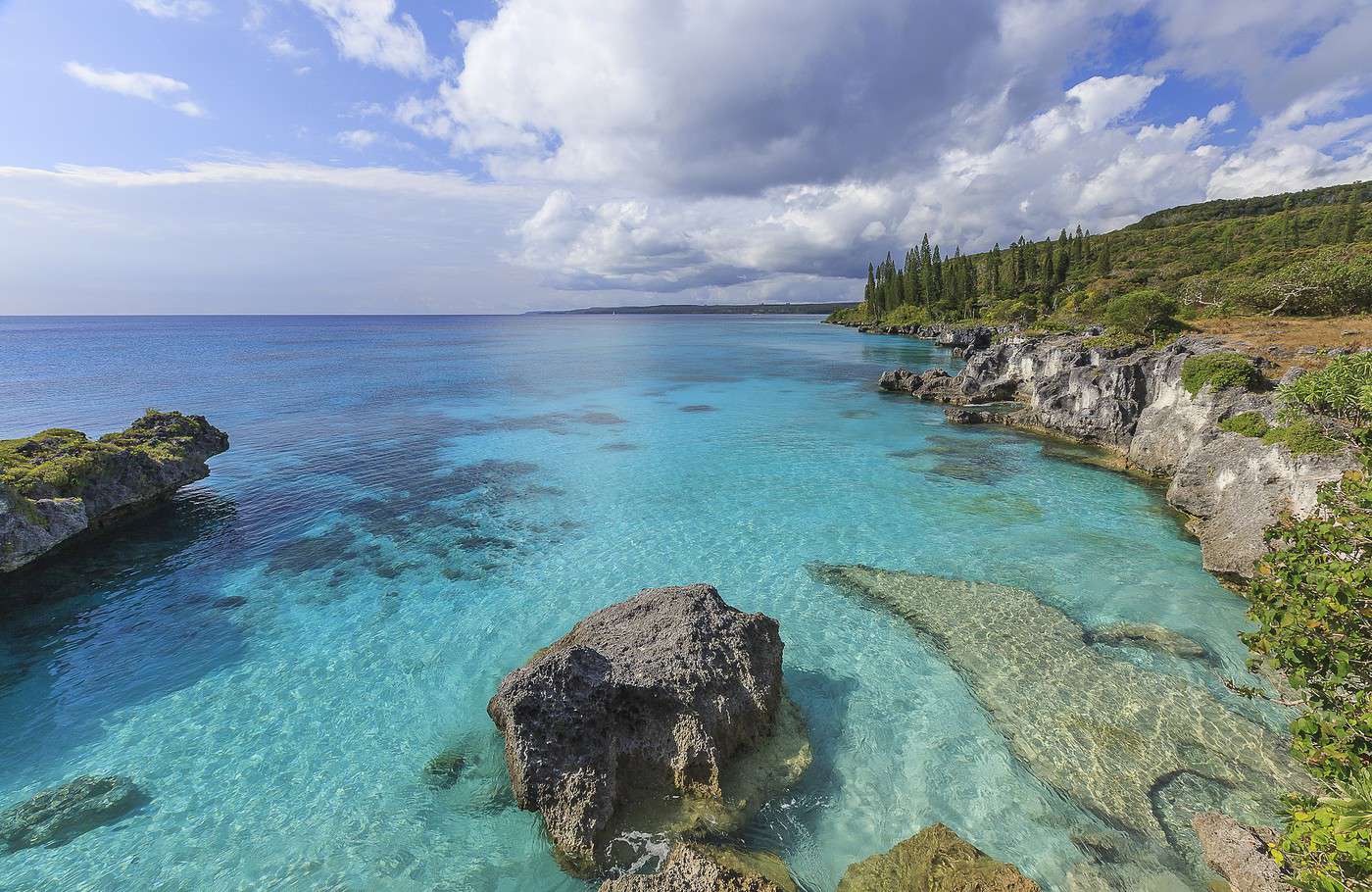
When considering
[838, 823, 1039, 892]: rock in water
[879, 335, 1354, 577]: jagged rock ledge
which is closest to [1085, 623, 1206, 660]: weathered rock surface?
[879, 335, 1354, 577]: jagged rock ledge

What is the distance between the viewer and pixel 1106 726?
38.7ft

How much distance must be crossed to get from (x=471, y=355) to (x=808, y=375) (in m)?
66.3

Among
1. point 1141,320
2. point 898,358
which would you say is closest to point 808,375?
point 898,358

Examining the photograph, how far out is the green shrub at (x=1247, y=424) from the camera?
864 inches

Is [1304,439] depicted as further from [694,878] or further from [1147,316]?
[1147,316]

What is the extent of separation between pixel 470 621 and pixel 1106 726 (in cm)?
1580

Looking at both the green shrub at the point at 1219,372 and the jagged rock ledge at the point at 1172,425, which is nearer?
the jagged rock ledge at the point at 1172,425

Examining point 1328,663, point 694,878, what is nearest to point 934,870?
point 694,878

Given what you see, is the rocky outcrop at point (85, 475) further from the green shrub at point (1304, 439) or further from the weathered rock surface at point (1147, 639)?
the green shrub at point (1304, 439)

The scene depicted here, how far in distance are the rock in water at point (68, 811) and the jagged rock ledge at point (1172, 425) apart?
23220mm

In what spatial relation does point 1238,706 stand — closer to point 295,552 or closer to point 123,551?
point 295,552

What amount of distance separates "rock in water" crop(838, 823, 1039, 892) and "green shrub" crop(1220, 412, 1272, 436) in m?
22.8

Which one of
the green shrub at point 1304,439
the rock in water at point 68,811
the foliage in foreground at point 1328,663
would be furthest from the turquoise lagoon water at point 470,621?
the green shrub at point 1304,439

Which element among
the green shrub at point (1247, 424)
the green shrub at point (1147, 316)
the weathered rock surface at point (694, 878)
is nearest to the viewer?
the weathered rock surface at point (694, 878)
